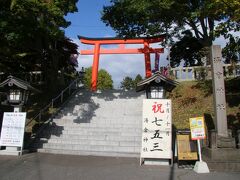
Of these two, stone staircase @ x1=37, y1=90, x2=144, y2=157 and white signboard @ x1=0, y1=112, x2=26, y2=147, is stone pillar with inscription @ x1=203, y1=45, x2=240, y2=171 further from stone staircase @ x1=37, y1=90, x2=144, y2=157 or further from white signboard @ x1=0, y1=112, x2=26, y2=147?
white signboard @ x1=0, y1=112, x2=26, y2=147

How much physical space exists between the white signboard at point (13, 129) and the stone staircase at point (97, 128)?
1149 mm

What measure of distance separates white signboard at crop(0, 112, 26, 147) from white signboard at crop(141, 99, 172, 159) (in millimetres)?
4743

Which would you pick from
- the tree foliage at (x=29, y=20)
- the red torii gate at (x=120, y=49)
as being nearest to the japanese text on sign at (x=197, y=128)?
the tree foliage at (x=29, y=20)

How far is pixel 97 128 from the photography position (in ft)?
47.6

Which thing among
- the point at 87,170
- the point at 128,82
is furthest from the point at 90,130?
the point at 128,82

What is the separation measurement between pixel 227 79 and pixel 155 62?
6984 mm

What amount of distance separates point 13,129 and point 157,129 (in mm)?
5518

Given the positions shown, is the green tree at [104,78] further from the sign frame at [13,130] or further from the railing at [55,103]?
the sign frame at [13,130]

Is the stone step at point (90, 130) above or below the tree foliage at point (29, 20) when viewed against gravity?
below

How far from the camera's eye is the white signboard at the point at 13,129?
38.2 feet

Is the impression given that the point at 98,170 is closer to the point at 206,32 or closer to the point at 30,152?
the point at 30,152

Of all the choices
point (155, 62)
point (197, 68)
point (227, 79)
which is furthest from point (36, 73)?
point (227, 79)

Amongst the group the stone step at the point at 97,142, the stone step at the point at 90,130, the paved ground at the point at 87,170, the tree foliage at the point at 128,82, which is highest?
the tree foliage at the point at 128,82

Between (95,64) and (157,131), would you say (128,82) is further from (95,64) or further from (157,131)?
(157,131)
